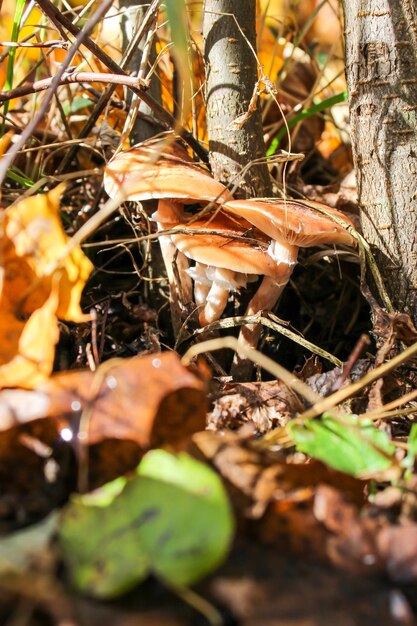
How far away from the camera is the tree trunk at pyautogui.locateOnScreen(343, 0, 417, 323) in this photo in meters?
1.29

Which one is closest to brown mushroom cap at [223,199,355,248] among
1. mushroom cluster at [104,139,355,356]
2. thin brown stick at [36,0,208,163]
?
mushroom cluster at [104,139,355,356]

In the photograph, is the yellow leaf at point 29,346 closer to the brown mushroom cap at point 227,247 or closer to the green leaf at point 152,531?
the green leaf at point 152,531

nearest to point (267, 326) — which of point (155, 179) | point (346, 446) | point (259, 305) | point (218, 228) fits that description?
point (259, 305)

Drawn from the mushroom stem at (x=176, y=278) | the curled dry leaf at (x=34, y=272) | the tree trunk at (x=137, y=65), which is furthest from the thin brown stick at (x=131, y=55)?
the curled dry leaf at (x=34, y=272)

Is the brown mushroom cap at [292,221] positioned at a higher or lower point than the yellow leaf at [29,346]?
higher

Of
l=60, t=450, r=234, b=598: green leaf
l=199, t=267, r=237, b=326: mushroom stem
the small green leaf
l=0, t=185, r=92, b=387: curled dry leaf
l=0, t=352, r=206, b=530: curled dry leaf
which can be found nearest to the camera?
l=60, t=450, r=234, b=598: green leaf

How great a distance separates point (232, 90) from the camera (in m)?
1.46

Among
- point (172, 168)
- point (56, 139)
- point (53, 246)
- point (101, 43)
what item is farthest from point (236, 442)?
point (101, 43)

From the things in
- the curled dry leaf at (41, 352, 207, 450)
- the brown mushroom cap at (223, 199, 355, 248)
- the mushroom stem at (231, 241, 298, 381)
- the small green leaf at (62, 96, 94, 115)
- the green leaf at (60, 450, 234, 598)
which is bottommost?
the mushroom stem at (231, 241, 298, 381)

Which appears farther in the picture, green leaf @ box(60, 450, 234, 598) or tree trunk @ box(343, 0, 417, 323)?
tree trunk @ box(343, 0, 417, 323)

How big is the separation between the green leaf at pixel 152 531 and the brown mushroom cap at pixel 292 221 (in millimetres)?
640

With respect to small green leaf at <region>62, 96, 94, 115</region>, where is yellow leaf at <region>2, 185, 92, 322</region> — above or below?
below

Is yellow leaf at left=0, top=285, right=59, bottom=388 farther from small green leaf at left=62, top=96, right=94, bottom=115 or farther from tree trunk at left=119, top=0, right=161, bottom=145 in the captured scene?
small green leaf at left=62, top=96, right=94, bottom=115

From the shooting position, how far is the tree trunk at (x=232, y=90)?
143cm
